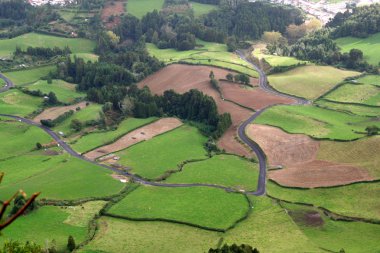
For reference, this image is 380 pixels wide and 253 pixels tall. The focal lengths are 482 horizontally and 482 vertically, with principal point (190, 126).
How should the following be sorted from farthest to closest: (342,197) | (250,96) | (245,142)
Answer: (250,96) < (245,142) < (342,197)

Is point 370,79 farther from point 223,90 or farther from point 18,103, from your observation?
point 18,103

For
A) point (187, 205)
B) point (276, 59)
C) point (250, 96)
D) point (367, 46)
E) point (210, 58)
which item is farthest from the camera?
point (367, 46)

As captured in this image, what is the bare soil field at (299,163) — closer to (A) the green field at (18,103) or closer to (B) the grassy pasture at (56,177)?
(B) the grassy pasture at (56,177)

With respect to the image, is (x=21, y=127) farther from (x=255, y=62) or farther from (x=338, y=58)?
(x=338, y=58)

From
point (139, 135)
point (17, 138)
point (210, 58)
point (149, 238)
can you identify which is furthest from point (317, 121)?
point (17, 138)

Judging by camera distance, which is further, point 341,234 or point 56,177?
point 56,177

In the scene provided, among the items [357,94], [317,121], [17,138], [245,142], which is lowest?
[17,138]

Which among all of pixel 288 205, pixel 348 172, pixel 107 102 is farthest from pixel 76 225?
pixel 107 102

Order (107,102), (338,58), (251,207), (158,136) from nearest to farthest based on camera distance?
(251,207) → (158,136) → (107,102) → (338,58)
